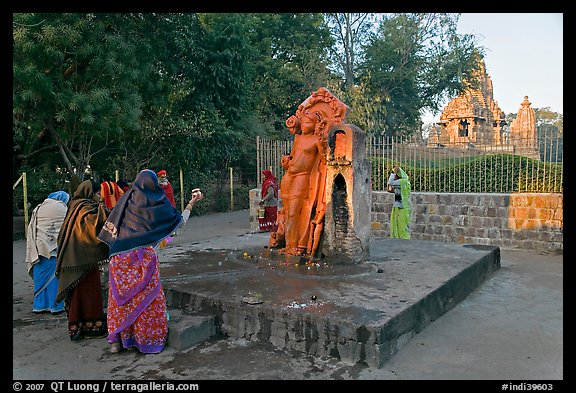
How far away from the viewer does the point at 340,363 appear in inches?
A: 156

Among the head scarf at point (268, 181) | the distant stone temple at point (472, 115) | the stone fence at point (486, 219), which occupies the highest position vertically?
the distant stone temple at point (472, 115)

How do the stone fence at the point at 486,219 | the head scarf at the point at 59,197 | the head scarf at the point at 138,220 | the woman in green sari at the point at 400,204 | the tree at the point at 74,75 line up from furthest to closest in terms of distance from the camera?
the tree at the point at 74,75 < the woman in green sari at the point at 400,204 < the stone fence at the point at 486,219 < the head scarf at the point at 59,197 < the head scarf at the point at 138,220

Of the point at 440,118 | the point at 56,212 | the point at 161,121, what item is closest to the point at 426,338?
the point at 56,212

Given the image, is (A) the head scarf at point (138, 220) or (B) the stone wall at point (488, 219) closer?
(A) the head scarf at point (138, 220)

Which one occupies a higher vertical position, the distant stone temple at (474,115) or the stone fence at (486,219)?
the distant stone temple at (474,115)

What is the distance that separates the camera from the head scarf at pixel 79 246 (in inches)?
179

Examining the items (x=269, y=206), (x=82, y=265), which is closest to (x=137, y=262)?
(x=82, y=265)

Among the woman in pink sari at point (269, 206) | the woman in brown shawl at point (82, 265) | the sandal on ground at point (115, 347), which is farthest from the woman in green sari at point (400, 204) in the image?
the sandal on ground at point (115, 347)

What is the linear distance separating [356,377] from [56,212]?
4079 mm

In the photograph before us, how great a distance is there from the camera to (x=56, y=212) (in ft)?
18.0

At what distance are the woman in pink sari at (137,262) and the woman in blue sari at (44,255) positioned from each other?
1.73 meters

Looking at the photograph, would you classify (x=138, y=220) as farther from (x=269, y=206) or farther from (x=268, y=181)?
(x=268, y=181)

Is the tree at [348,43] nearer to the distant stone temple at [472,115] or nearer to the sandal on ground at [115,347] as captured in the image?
the distant stone temple at [472,115]
